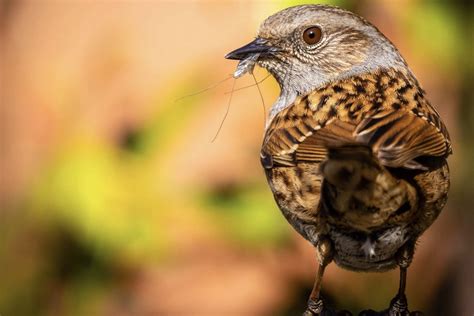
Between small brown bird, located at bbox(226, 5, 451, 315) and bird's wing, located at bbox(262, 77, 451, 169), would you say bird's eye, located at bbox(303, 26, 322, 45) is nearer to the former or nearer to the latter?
small brown bird, located at bbox(226, 5, 451, 315)

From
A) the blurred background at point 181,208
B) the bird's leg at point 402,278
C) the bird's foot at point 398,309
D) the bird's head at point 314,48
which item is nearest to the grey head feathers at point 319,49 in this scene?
the bird's head at point 314,48

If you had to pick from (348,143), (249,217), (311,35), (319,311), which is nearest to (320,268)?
(319,311)

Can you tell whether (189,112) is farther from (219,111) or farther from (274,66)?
(219,111)

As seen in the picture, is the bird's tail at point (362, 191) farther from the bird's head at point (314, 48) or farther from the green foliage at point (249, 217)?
the green foliage at point (249, 217)

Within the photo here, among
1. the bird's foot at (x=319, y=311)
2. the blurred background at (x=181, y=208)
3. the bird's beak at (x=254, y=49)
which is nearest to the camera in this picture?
the bird's foot at (x=319, y=311)

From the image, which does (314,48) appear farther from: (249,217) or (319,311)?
(319,311)

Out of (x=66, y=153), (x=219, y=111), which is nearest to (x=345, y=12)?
(x=66, y=153)
